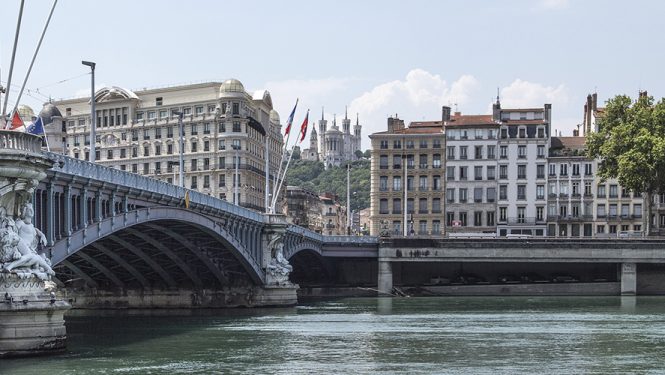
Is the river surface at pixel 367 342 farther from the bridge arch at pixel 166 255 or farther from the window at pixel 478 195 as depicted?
the window at pixel 478 195

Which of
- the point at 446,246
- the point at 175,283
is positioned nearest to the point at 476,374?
the point at 175,283

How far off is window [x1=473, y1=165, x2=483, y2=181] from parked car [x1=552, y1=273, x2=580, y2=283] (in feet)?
81.7

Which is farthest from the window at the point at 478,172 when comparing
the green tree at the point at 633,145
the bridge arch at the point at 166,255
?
the bridge arch at the point at 166,255

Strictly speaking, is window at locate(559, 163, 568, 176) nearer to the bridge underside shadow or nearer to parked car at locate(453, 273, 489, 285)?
parked car at locate(453, 273, 489, 285)

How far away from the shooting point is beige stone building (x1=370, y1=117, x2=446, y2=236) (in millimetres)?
157125

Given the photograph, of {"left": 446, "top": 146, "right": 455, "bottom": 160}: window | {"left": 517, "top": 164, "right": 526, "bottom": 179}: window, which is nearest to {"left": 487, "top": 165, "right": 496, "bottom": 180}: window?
{"left": 517, "top": 164, "right": 526, "bottom": 179}: window

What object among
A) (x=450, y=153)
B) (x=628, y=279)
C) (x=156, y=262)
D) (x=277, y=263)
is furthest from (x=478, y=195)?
(x=156, y=262)

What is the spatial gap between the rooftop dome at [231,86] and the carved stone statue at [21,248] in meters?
106

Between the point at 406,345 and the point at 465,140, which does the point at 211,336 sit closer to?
the point at 406,345

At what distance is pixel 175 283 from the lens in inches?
3871

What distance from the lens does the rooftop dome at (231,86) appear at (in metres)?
157

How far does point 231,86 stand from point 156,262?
68516 mm

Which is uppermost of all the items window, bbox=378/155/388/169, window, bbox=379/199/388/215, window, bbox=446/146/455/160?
window, bbox=446/146/455/160

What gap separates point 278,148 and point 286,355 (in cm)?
13351
